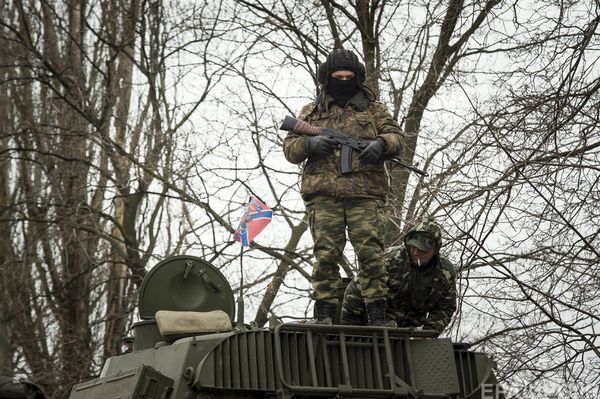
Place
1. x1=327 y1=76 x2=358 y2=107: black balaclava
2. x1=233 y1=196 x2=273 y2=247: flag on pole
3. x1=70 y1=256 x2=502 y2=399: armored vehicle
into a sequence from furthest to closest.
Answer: x1=233 y1=196 x2=273 y2=247: flag on pole < x1=327 y1=76 x2=358 y2=107: black balaclava < x1=70 y1=256 x2=502 y2=399: armored vehicle

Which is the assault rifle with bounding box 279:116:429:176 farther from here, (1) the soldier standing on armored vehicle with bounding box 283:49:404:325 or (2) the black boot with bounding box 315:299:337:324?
(2) the black boot with bounding box 315:299:337:324

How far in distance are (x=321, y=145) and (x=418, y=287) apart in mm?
1231

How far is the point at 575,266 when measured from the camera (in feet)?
35.6

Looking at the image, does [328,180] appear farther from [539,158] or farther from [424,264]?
[539,158]

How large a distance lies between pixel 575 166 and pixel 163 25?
10.4 meters

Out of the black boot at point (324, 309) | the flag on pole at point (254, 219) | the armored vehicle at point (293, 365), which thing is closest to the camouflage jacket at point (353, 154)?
the black boot at point (324, 309)

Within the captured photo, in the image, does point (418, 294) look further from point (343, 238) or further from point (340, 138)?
point (340, 138)

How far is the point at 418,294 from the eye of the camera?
8.79 meters

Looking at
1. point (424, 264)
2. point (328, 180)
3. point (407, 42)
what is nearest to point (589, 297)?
point (424, 264)

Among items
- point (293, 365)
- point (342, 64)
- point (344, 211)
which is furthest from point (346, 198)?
point (293, 365)

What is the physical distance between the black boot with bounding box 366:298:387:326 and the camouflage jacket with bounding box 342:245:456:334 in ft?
0.85

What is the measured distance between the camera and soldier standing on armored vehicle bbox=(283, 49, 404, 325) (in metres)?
8.52

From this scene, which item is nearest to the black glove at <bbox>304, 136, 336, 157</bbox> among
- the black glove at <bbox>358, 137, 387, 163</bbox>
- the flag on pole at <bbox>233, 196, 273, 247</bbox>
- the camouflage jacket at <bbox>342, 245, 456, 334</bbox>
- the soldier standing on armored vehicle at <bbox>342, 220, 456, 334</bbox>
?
the black glove at <bbox>358, 137, 387, 163</bbox>

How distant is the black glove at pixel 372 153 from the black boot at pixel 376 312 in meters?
0.99
